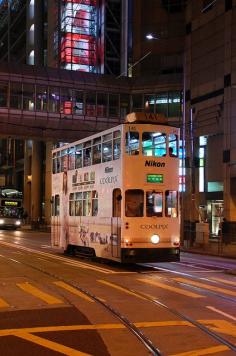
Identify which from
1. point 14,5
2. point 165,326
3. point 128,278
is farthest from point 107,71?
point 165,326

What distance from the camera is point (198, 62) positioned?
4394 centimetres

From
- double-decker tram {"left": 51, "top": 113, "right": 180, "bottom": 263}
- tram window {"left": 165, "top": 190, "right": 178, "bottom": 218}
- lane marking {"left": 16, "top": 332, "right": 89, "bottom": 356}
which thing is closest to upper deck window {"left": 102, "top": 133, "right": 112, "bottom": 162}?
double-decker tram {"left": 51, "top": 113, "right": 180, "bottom": 263}

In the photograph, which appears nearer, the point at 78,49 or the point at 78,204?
the point at 78,204

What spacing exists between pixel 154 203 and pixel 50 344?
1152cm

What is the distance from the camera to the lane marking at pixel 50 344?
7.70 metres

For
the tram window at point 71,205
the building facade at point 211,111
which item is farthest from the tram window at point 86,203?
the building facade at point 211,111

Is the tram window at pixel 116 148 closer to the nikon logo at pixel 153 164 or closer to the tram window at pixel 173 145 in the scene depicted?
the nikon logo at pixel 153 164

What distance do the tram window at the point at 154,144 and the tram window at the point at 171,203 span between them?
130cm

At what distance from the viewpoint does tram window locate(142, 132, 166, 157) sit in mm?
19375

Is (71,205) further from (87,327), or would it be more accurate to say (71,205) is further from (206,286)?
(87,327)

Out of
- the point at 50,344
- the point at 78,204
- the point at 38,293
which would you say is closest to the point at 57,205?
the point at 78,204

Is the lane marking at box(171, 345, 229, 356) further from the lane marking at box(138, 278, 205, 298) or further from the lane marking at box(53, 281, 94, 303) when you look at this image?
the lane marking at box(138, 278, 205, 298)

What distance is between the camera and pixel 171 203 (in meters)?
19.7

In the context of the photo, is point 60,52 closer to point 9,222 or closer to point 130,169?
point 9,222
